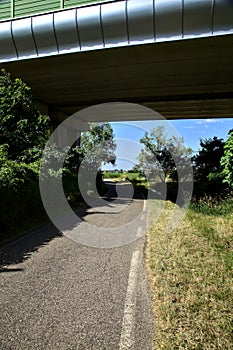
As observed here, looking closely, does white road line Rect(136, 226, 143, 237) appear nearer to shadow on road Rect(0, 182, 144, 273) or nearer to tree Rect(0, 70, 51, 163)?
shadow on road Rect(0, 182, 144, 273)

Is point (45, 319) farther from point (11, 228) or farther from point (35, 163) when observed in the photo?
point (35, 163)

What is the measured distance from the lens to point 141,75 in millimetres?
11461

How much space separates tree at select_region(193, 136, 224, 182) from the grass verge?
7052 millimetres

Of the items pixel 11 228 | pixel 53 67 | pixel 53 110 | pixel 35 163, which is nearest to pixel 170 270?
pixel 11 228

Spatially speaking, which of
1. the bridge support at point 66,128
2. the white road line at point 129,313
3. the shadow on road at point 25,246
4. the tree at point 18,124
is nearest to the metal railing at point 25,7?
the tree at point 18,124

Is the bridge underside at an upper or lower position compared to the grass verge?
upper

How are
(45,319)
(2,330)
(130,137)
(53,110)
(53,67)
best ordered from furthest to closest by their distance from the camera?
(53,110)
(130,137)
(53,67)
(45,319)
(2,330)

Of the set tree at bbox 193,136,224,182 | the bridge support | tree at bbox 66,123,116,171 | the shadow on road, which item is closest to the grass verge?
the shadow on road

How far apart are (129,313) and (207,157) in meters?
11.9

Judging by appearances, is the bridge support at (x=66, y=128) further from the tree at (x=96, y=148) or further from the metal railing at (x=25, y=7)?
the metal railing at (x=25, y=7)

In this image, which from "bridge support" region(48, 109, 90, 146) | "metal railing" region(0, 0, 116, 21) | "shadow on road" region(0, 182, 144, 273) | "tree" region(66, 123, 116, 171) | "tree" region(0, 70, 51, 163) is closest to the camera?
"shadow on road" region(0, 182, 144, 273)

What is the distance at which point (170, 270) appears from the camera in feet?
13.8

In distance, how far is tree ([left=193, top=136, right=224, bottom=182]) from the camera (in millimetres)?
13250

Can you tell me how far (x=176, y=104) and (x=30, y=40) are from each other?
32.1 ft
